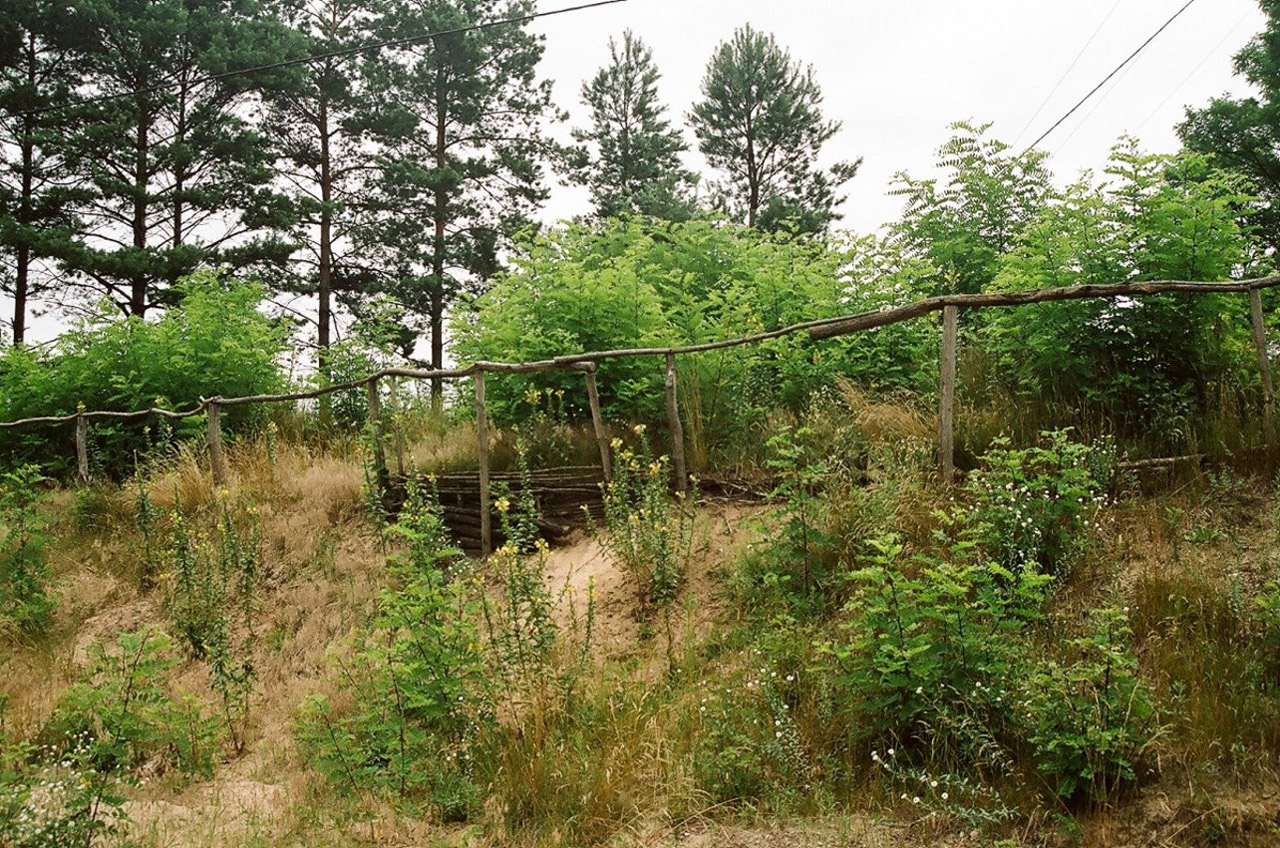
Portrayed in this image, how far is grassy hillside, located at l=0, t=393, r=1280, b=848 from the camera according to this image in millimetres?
3961

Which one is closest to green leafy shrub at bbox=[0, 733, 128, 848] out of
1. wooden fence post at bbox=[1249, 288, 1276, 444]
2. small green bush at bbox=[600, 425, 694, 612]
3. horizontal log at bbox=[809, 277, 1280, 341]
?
small green bush at bbox=[600, 425, 694, 612]

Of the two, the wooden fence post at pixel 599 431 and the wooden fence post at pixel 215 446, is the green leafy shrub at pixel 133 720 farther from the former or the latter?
the wooden fence post at pixel 215 446

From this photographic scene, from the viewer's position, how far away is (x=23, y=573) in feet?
29.0

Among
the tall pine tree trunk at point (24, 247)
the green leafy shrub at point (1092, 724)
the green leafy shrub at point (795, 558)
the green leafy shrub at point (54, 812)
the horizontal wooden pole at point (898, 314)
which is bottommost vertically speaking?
the green leafy shrub at point (54, 812)

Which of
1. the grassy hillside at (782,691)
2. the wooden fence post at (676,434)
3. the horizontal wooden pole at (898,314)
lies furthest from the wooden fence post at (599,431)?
the grassy hillside at (782,691)

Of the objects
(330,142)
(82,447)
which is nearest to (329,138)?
(330,142)

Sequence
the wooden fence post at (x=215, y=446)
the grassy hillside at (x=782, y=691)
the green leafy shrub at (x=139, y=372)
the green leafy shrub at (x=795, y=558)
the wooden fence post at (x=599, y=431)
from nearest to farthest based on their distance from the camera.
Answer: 1. the grassy hillside at (x=782, y=691)
2. the green leafy shrub at (x=795, y=558)
3. the wooden fence post at (x=599, y=431)
4. the wooden fence post at (x=215, y=446)
5. the green leafy shrub at (x=139, y=372)

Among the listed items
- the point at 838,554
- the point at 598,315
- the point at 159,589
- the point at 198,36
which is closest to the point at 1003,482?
the point at 838,554

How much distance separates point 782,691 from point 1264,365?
13.6 feet

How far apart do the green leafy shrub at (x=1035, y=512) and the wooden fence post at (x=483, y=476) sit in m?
4.38

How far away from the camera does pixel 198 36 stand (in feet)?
63.8

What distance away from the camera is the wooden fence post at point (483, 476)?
8.12 meters

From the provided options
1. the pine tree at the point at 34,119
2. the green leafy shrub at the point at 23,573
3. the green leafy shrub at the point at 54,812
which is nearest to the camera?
the green leafy shrub at the point at 54,812

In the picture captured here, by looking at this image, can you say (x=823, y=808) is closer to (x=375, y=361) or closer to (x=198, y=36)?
(x=375, y=361)
